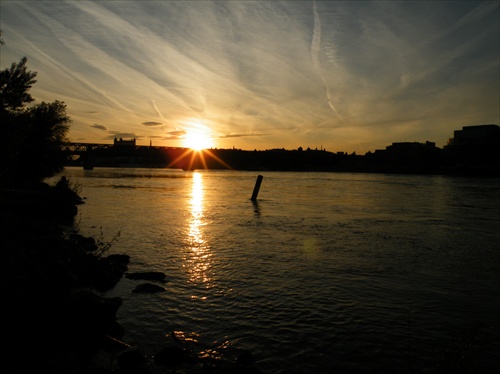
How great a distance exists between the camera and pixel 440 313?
1166 centimetres

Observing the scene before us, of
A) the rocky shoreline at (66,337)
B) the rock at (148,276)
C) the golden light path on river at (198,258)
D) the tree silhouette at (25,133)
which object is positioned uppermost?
the tree silhouette at (25,133)

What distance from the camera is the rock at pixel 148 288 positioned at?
13239 millimetres

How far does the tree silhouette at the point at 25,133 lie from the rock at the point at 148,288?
7.64 metres

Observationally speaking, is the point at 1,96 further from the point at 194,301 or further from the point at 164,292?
the point at 194,301

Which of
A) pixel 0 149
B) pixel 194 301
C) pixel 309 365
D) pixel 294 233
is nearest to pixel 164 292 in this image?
pixel 194 301

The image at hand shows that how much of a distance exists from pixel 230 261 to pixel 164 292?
5.48 metres

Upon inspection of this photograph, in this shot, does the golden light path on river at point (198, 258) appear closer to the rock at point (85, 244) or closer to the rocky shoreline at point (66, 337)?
the rocky shoreline at point (66, 337)

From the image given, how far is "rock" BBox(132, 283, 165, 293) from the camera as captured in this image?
43.4 feet

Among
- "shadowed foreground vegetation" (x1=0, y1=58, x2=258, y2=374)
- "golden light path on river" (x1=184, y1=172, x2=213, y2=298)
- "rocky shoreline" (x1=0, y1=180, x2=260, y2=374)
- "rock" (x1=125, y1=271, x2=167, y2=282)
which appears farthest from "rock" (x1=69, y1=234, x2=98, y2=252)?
"rocky shoreline" (x1=0, y1=180, x2=260, y2=374)

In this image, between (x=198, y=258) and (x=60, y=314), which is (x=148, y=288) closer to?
(x=60, y=314)

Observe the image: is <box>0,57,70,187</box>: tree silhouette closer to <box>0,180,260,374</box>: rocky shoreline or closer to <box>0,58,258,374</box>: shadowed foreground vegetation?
<box>0,58,258,374</box>: shadowed foreground vegetation

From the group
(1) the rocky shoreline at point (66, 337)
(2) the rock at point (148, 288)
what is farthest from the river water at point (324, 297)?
(1) the rocky shoreline at point (66, 337)

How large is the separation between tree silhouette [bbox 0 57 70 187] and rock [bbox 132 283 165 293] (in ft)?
25.1

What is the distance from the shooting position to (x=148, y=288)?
13.4m
